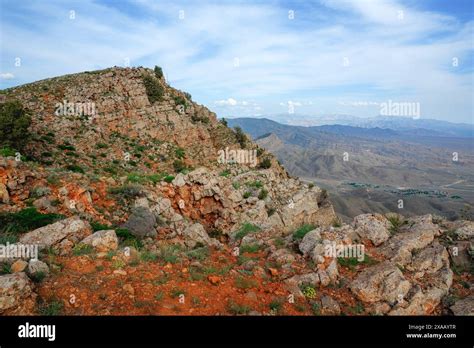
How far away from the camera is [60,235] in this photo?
1091 centimetres

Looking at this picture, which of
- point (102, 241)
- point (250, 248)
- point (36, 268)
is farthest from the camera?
point (250, 248)

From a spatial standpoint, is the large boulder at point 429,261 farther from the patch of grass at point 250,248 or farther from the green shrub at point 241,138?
the green shrub at point 241,138

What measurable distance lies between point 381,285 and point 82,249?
9.63 meters

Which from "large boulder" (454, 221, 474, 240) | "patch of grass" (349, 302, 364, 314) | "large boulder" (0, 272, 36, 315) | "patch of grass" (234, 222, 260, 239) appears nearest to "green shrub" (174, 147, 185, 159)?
"patch of grass" (234, 222, 260, 239)

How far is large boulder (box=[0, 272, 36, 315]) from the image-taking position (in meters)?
7.26

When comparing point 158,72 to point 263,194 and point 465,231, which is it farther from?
point 465,231

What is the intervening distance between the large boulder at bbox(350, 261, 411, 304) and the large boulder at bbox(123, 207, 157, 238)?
8347mm

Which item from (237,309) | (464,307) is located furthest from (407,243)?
(237,309)

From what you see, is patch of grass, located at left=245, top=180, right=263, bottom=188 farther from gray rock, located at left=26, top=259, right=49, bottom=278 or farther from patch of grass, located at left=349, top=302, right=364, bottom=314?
gray rock, located at left=26, top=259, right=49, bottom=278

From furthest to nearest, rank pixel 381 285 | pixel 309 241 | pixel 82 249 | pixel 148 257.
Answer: pixel 309 241 → pixel 148 257 → pixel 82 249 → pixel 381 285

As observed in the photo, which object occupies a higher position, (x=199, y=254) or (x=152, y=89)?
(x=152, y=89)

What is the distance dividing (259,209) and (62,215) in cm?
1260
